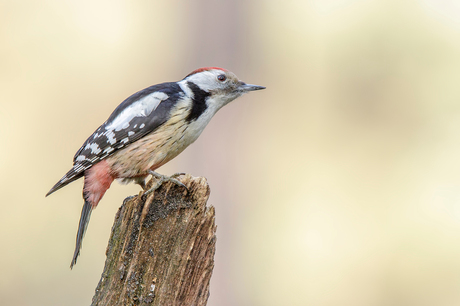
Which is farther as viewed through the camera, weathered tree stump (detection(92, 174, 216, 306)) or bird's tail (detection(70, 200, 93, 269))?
bird's tail (detection(70, 200, 93, 269))

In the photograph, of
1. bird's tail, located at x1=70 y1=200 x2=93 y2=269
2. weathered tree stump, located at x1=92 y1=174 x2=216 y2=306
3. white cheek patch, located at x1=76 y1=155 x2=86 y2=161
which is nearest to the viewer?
weathered tree stump, located at x1=92 y1=174 x2=216 y2=306

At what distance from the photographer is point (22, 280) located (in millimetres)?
7281

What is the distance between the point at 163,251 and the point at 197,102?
1354 millimetres

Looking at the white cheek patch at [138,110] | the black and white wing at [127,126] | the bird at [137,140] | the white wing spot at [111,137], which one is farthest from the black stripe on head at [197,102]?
the white wing spot at [111,137]

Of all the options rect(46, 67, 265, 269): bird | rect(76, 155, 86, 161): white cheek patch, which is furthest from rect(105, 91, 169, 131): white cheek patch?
rect(76, 155, 86, 161): white cheek patch

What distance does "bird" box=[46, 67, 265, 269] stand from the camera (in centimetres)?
335

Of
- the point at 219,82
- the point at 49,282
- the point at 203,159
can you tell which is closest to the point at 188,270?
the point at 219,82

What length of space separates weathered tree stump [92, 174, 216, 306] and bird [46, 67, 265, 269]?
0.61 meters

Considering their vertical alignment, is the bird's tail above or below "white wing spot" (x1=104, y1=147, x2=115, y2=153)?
below

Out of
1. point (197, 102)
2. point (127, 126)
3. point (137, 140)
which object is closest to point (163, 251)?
point (137, 140)

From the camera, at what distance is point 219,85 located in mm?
3803

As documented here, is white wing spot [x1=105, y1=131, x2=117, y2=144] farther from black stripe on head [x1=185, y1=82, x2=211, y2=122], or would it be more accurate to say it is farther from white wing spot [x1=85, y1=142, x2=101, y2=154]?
black stripe on head [x1=185, y1=82, x2=211, y2=122]

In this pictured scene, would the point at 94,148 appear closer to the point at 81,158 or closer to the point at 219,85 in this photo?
the point at 81,158

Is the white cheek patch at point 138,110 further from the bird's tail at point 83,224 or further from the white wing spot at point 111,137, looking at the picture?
the bird's tail at point 83,224
